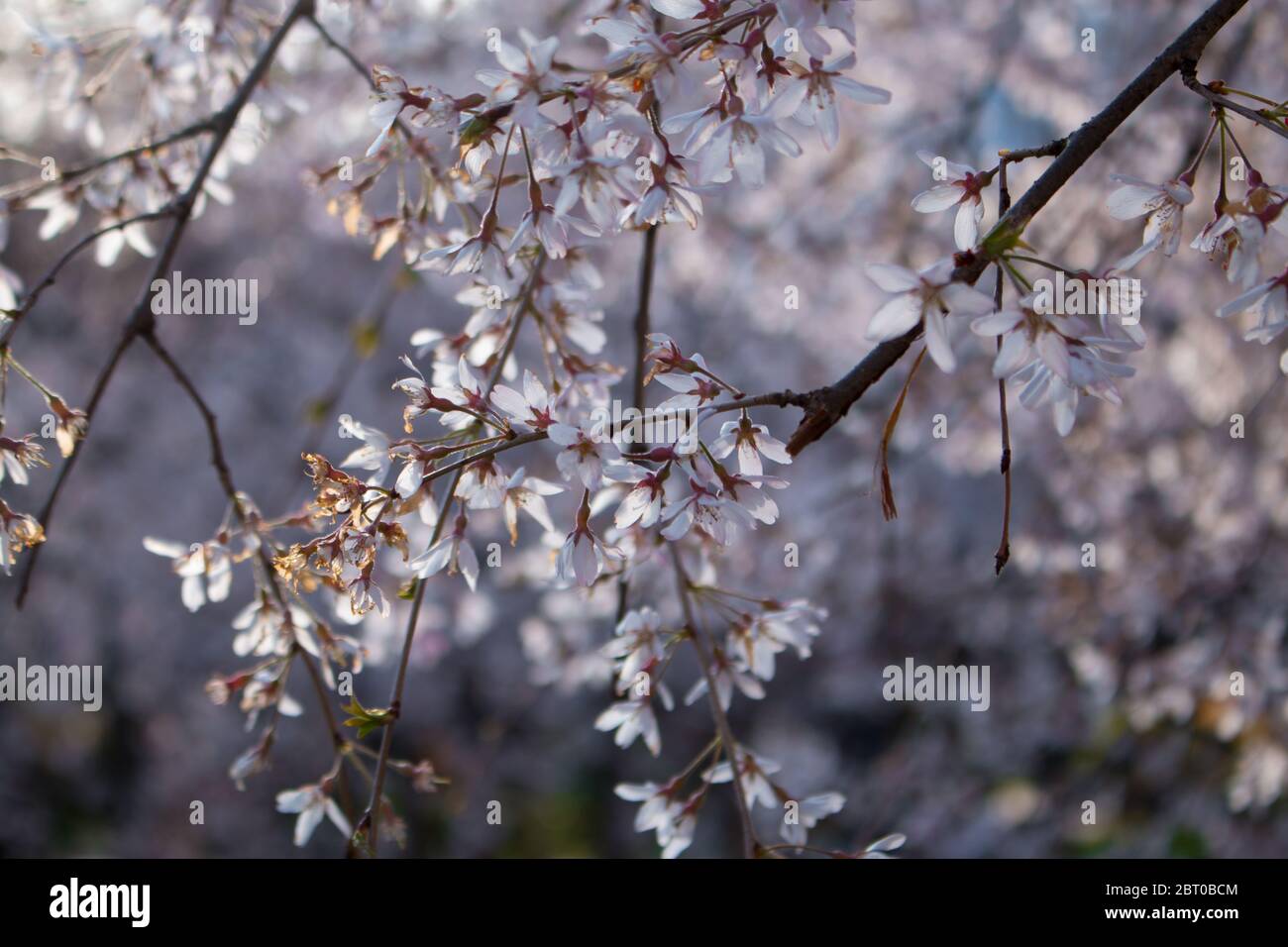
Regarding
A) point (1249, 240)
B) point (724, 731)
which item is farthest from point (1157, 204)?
point (724, 731)

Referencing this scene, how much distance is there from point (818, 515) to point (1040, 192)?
257 centimetres

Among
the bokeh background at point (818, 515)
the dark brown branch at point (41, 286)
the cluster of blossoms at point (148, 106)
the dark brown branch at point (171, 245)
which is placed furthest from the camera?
the bokeh background at point (818, 515)

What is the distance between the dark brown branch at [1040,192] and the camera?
850mm

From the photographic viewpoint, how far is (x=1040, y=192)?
33.7 inches

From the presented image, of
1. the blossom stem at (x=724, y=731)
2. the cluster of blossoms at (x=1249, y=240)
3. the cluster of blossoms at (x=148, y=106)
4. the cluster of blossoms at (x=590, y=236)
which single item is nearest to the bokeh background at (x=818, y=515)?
the cluster of blossoms at (x=148, y=106)

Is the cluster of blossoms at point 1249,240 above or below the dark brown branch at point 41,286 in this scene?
below

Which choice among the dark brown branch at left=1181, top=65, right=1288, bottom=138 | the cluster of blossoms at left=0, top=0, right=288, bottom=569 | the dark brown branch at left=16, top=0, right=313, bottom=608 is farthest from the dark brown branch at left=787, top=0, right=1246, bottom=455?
the cluster of blossoms at left=0, top=0, right=288, bottom=569

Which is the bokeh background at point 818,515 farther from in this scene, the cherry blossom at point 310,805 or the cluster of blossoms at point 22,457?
the cluster of blossoms at point 22,457

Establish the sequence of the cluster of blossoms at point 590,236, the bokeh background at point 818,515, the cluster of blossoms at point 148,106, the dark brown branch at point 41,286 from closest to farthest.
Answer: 1. the cluster of blossoms at point 590,236
2. the dark brown branch at point 41,286
3. the cluster of blossoms at point 148,106
4. the bokeh background at point 818,515

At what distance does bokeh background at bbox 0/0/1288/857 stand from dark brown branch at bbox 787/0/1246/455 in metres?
0.75

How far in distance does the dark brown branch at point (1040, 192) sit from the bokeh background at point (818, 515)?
2.48 feet

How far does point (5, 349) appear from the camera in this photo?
1.06 meters
